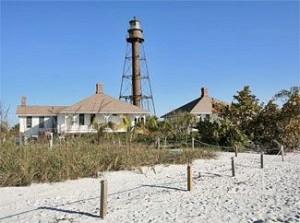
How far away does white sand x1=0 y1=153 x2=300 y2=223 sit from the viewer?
352 inches

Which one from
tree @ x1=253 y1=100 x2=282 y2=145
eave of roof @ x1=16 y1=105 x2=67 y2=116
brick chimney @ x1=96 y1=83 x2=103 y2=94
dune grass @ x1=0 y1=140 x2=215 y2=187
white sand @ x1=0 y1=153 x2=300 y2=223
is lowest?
white sand @ x1=0 y1=153 x2=300 y2=223

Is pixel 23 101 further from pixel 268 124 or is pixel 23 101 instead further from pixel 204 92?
pixel 268 124

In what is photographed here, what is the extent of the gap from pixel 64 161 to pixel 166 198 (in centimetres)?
425

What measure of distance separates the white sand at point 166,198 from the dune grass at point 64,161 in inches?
15.7

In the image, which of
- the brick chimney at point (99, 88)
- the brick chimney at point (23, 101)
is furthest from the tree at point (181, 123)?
the brick chimney at point (23, 101)

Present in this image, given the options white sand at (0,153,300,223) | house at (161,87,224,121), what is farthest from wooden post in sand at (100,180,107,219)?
house at (161,87,224,121)

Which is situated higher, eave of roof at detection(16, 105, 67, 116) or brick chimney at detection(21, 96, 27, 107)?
brick chimney at detection(21, 96, 27, 107)

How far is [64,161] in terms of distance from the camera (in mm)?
13469

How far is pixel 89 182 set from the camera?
13.1m

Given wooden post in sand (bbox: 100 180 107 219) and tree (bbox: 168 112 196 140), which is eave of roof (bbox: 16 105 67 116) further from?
wooden post in sand (bbox: 100 180 107 219)

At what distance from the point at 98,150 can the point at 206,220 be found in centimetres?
738

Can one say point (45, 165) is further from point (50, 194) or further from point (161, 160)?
point (161, 160)

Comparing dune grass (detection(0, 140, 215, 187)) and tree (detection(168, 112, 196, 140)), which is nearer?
dune grass (detection(0, 140, 215, 187))

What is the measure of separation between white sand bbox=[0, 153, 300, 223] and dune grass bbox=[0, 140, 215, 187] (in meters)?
0.40
